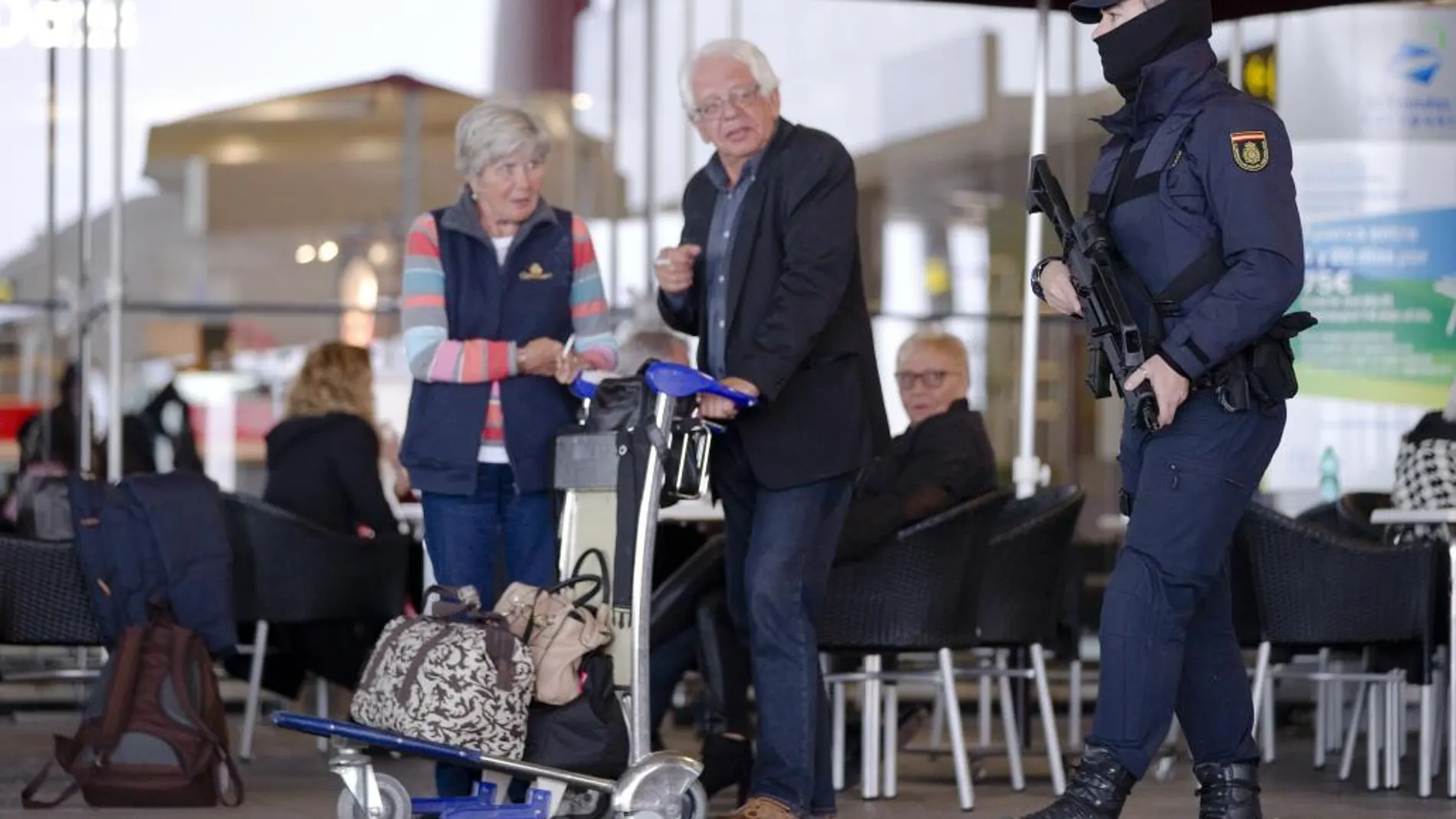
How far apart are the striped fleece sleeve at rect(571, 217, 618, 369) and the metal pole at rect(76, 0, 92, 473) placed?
16.8ft

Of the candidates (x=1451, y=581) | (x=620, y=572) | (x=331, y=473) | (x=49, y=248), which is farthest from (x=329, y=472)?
(x=1451, y=581)

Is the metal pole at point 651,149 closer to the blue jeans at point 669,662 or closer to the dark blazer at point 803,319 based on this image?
the blue jeans at point 669,662

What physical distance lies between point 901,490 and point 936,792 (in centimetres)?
83

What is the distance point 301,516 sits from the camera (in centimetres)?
738

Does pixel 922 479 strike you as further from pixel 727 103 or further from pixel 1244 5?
pixel 1244 5

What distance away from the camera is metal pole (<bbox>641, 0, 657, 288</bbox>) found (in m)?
10.9

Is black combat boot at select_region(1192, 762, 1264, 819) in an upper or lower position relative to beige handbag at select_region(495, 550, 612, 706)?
lower

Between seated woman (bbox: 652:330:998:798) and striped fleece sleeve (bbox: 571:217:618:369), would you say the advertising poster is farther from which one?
striped fleece sleeve (bbox: 571:217:618:369)

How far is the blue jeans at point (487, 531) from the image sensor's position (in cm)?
533

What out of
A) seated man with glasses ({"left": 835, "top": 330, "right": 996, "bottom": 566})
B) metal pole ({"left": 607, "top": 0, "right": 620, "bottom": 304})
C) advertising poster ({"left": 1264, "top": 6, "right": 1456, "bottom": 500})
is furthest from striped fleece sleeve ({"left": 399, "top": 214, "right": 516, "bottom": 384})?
metal pole ({"left": 607, "top": 0, "right": 620, "bottom": 304})

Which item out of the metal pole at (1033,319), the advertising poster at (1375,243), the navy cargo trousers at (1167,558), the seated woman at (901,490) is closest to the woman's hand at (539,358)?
the seated woman at (901,490)

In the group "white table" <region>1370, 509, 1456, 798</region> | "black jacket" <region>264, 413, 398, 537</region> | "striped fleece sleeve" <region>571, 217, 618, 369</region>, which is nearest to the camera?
"striped fleece sleeve" <region>571, 217, 618, 369</region>

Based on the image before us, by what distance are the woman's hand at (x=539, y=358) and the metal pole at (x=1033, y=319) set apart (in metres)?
2.28

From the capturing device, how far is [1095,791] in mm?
4512
